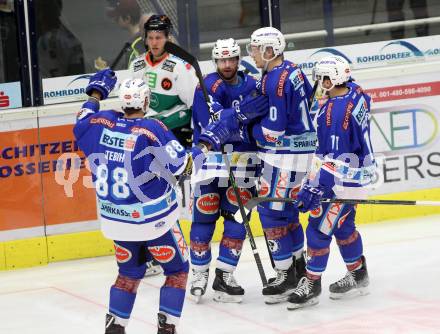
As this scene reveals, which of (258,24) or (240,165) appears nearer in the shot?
(240,165)

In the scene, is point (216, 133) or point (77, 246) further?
point (77, 246)

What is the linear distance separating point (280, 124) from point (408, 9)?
9.06 ft

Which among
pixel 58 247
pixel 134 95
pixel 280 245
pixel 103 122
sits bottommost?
pixel 58 247

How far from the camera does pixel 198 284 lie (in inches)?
234

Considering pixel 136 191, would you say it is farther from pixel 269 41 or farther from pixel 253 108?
pixel 269 41

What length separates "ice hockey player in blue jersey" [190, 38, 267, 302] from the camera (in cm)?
591

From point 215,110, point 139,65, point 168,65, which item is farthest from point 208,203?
point 139,65

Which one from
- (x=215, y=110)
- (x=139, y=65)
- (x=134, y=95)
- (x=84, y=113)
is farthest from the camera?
(x=139, y=65)

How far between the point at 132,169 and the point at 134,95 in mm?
355

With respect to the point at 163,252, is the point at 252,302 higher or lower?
lower

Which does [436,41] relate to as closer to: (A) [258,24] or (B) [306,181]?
(A) [258,24]

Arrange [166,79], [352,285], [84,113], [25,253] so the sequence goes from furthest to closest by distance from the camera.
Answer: [25,253], [166,79], [352,285], [84,113]

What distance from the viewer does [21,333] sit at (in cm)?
554

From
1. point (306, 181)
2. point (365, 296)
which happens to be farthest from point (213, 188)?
point (365, 296)
